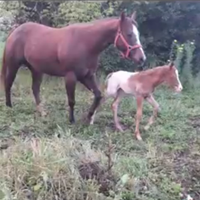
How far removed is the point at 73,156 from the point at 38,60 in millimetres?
2047

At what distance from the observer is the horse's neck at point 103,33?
4781mm

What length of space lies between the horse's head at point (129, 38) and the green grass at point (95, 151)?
79cm

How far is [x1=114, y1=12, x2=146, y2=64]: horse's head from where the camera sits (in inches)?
184

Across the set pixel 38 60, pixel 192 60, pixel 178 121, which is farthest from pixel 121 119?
pixel 192 60

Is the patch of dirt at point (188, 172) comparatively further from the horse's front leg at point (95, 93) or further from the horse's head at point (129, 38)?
the horse's front leg at point (95, 93)

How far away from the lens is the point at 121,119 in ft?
17.5

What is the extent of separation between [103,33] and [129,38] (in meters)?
0.30

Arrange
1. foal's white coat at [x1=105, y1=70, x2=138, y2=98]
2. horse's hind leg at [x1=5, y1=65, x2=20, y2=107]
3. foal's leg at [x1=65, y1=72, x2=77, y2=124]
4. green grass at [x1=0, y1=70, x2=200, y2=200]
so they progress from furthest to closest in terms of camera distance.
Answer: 1. horse's hind leg at [x1=5, y1=65, x2=20, y2=107]
2. foal's leg at [x1=65, y1=72, x2=77, y2=124]
3. foal's white coat at [x1=105, y1=70, x2=138, y2=98]
4. green grass at [x1=0, y1=70, x2=200, y2=200]

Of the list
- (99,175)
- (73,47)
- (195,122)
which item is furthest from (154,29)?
(99,175)

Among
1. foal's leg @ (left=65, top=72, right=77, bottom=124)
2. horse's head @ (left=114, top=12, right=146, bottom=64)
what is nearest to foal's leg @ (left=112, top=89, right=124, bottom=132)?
foal's leg @ (left=65, top=72, right=77, bottom=124)

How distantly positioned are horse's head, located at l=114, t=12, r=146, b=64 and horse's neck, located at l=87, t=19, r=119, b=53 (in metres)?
0.10

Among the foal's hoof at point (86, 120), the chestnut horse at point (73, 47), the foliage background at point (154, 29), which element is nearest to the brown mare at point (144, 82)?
the chestnut horse at point (73, 47)

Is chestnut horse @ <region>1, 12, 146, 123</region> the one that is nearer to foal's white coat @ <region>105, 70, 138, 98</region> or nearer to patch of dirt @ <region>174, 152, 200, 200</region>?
foal's white coat @ <region>105, 70, 138, 98</region>

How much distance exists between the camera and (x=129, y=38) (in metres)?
4.69
